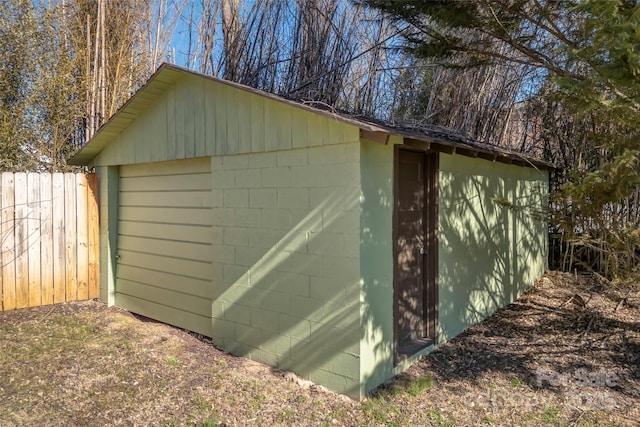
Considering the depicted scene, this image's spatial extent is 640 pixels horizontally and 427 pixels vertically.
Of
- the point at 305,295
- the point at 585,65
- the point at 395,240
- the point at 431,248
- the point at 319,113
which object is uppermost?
the point at 585,65

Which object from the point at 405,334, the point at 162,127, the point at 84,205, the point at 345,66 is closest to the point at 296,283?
the point at 405,334

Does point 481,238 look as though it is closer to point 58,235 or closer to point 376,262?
point 376,262

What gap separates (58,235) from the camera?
6.17 metres

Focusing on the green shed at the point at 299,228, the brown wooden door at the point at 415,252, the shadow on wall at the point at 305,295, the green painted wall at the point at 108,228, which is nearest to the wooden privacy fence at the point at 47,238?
the green painted wall at the point at 108,228

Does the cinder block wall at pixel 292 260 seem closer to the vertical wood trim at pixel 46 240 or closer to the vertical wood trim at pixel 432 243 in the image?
the vertical wood trim at pixel 432 243

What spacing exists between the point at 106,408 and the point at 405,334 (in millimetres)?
2699

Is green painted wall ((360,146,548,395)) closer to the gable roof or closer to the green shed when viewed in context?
the green shed

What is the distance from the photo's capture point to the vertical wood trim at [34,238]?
595cm

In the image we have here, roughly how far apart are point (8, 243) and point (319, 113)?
4861mm

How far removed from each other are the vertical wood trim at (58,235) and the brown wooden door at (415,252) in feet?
16.0

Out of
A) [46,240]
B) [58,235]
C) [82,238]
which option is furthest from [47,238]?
[82,238]

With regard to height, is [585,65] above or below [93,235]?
above

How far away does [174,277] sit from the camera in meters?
5.50

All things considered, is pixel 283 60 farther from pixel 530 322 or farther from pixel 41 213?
pixel 530 322
